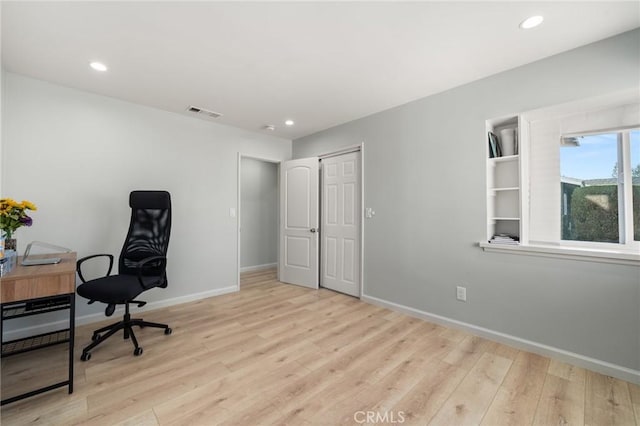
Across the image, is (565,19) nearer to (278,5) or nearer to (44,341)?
(278,5)

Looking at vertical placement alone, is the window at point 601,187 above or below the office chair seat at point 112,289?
above

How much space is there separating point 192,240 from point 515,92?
155 inches

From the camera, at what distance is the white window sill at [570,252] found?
189 centimetres

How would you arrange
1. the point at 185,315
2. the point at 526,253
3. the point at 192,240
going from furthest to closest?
1. the point at 192,240
2. the point at 185,315
3. the point at 526,253

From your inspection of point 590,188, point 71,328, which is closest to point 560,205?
point 590,188

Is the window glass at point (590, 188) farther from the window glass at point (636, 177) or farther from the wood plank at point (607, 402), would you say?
the wood plank at point (607, 402)

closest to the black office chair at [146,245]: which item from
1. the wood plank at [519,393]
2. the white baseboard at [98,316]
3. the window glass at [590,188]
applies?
the white baseboard at [98,316]

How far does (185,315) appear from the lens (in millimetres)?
3043

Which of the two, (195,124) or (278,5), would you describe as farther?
(195,124)

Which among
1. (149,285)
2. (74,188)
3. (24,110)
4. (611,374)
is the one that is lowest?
(611,374)

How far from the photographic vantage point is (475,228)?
8.52 feet

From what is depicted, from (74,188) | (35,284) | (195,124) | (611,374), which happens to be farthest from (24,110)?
(611,374)

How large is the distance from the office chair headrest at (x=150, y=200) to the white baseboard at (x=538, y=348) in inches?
113

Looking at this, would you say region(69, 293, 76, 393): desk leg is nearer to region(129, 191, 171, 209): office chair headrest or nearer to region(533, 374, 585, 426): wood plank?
region(129, 191, 171, 209): office chair headrest
